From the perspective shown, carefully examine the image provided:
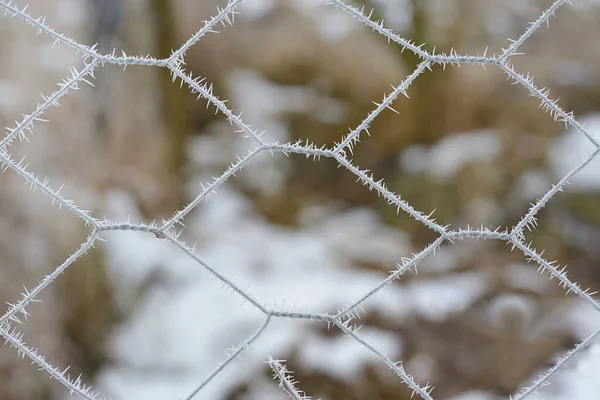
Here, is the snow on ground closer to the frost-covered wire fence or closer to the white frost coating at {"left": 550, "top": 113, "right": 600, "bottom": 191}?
the white frost coating at {"left": 550, "top": 113, "right": 600, "bottom": 191}

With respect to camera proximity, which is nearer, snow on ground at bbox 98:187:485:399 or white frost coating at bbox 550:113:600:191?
snow on ground at bbox 98:187:485:399

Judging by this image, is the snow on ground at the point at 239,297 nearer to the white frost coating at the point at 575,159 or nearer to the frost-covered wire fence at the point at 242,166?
the white frost coating at the point at 575,159

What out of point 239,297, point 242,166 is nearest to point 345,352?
point 239,297

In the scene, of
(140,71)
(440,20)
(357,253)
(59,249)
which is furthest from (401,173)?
(59,249)

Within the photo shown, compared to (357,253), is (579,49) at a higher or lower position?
higher

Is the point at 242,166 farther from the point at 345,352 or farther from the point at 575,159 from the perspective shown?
the point at 575,159

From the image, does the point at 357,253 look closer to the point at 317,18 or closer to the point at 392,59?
the point at 392,59

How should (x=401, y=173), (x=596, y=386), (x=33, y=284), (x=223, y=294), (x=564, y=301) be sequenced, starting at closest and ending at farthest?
(x=596, y=386) < (x=33, y=284) < (x=564, y=301) < (x=223, y=294) < (x=401, y=173)

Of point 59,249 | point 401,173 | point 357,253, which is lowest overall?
point 59,249

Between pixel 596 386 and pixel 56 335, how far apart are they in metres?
0.99

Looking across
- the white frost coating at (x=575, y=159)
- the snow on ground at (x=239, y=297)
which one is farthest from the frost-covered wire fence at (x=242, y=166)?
the white frost coating at (x=575, y=159)

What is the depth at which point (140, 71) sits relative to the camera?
1608 millimetres

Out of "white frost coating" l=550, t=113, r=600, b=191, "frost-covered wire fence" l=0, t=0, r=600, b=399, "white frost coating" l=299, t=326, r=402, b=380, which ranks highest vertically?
"white frost coating" l=550, t=113, r=600, b=191

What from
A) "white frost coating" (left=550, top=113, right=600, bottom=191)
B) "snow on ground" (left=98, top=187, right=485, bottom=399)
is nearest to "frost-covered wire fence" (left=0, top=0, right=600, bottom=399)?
"snow on ground" (left=98, top=187, right=485, bottom=399)
